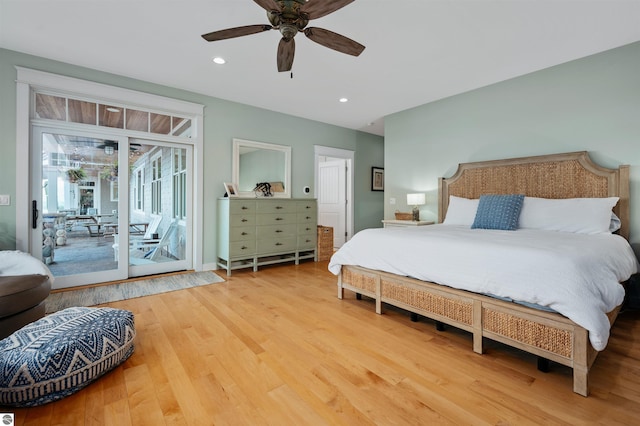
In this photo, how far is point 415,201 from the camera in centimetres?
452

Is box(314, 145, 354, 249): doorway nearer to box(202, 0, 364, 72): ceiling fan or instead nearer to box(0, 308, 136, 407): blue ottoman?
box(202, 0, 364, 72): ceiling fan

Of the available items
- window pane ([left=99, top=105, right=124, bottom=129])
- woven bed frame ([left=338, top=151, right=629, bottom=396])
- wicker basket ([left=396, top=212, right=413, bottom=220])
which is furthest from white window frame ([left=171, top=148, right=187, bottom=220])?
wicker basket ([left=396, top=212, right=413, bottom=220])

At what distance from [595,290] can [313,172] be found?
4430mm

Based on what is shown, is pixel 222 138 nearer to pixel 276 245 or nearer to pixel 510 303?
pixel 276 245

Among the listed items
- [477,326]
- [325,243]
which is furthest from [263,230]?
[477,326]

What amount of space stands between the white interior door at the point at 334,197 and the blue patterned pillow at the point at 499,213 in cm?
323

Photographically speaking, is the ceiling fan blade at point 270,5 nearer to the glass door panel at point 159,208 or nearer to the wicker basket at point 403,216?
the glass door panel at point 159,208

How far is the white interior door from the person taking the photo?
20.4 feet

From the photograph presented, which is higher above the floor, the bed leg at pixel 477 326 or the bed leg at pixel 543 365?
the bed leg at pixel 477 326

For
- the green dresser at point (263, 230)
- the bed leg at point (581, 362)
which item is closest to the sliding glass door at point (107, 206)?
the green dresser at point (263, 230)

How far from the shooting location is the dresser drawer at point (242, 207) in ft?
13.4

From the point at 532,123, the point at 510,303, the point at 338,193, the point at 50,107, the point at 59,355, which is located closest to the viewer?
the point at 59,355

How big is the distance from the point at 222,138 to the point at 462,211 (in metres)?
3.62

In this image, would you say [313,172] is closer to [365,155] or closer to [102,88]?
[365,155]
